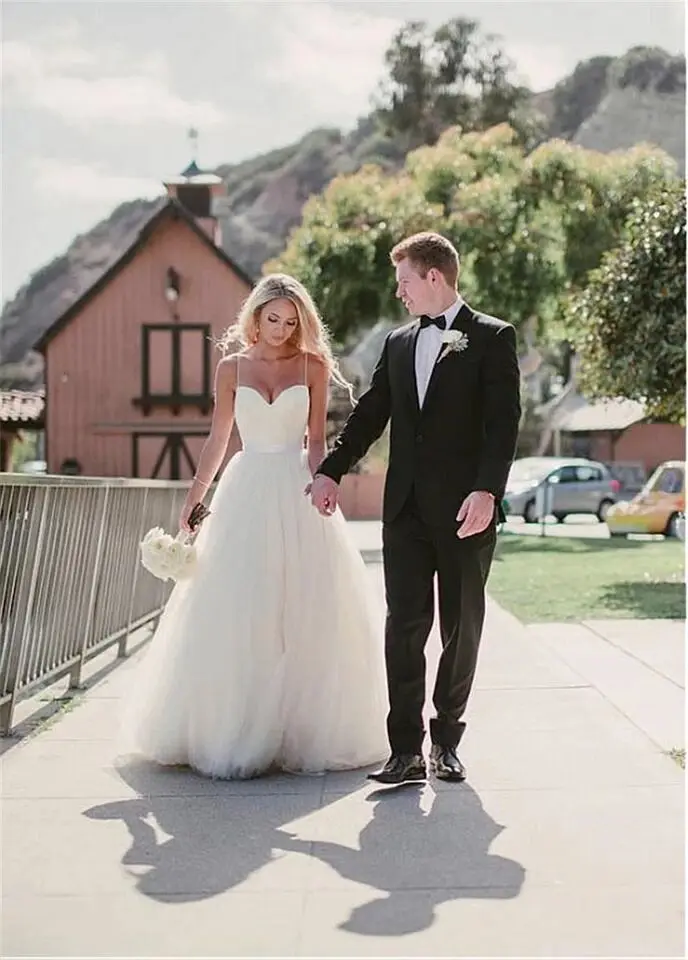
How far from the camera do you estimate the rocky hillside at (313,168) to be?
112 m

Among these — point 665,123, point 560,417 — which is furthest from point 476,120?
point 665,123

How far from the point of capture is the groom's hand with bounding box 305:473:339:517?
5.05m

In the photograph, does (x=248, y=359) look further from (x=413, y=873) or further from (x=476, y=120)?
(x=476, y=120)

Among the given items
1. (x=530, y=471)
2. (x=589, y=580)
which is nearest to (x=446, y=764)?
(x=589, y=580)

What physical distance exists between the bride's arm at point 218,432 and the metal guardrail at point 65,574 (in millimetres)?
789

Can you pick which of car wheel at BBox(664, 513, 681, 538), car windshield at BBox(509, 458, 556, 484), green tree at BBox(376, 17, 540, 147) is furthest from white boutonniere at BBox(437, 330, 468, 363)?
green tree at BBox(376, 17, 540, 147)

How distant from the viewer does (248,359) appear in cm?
545

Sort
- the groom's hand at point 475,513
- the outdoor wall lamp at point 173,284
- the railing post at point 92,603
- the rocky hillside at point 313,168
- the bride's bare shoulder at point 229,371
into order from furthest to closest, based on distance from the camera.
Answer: the rocky hillside at point 313,168 < the outdoor wall lamp at point 173,284 < the railing post at point 92,603 < the bride's bare shoulder at point 229,371 < the groom's hand at point 475,513

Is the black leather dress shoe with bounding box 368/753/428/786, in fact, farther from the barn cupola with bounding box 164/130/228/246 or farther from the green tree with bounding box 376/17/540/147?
the green tree with bounding box 376/17/540/147

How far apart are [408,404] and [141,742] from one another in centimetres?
175

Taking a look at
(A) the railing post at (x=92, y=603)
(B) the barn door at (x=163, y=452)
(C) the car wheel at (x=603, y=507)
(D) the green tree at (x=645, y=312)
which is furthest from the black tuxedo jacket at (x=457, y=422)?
(B) the barn door at (x=163, y=452)

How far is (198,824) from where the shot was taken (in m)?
4.40

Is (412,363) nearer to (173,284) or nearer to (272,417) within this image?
(272,417)

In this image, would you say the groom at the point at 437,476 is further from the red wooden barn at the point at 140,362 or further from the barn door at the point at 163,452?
the barn door at the point at 163,452
